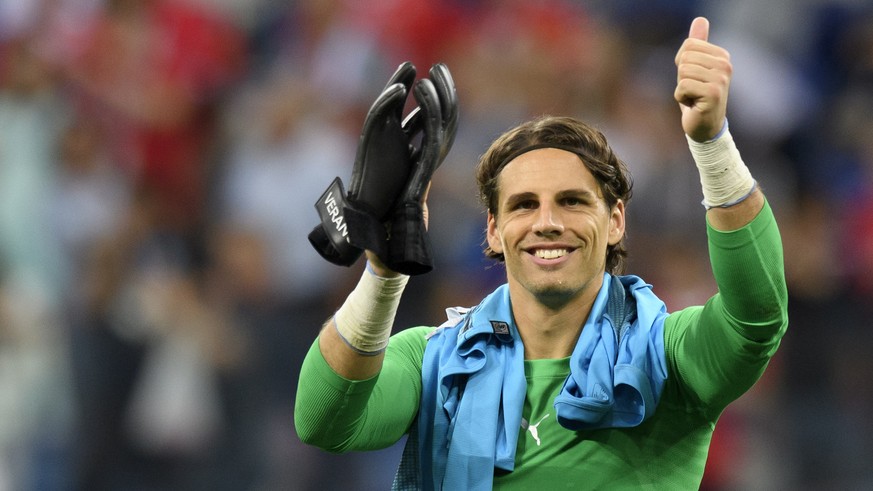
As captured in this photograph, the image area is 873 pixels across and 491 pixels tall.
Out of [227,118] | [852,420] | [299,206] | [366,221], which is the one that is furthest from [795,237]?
[366,221]

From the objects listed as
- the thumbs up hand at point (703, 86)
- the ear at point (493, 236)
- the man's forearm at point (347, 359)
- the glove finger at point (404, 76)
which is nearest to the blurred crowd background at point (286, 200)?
the ear at point (493, 236)

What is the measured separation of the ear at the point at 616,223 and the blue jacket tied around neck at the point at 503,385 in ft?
0.32

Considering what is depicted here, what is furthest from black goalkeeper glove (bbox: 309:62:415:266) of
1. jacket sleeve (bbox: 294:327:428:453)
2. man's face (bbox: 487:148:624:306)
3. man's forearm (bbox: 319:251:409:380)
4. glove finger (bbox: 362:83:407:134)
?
man's face (bbox: 487:148:624:306)

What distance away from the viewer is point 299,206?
6336mm

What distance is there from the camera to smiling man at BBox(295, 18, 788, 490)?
8.55 ft

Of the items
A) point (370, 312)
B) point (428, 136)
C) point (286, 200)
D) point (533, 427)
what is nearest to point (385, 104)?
point (428, 136)

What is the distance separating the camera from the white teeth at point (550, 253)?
2932mm

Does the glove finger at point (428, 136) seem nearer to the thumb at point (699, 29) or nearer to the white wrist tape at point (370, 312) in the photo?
the white wrist tape at point (370, 312)

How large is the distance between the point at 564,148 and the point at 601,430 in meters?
0.66

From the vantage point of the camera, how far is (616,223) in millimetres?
3119

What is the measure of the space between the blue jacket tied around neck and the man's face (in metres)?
0.10

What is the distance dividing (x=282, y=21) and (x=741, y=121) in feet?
8.50

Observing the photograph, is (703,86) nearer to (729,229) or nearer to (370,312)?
(729,229)

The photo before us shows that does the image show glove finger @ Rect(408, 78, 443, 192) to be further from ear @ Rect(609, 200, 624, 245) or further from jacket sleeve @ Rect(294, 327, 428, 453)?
ear @ Rect(609, 200, 624, 245)
